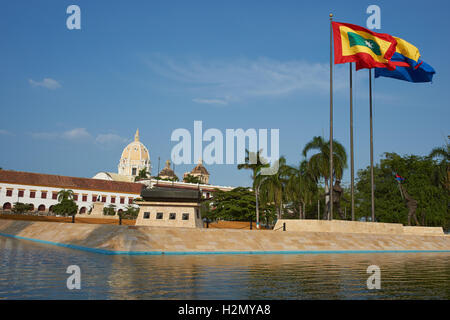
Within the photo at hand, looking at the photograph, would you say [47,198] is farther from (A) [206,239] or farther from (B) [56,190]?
(A) [206,239]

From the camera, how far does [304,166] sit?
44.4m

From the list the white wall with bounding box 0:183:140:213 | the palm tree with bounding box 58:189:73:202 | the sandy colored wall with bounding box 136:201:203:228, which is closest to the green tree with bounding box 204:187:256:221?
the sandy colored wall with bounding box 136:201:203:228

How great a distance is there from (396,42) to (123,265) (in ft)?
79.8

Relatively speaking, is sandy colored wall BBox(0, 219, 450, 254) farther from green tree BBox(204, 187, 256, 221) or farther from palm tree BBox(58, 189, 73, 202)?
palm tree BBox(58, 189, 73, 202)

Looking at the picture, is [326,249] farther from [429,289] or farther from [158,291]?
[158,291]

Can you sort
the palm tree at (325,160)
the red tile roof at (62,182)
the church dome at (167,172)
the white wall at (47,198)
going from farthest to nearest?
the church dome at (167,172) → the red tile roof at (62,182) → the white wall at (47,198) → the palm tree at (325,160)

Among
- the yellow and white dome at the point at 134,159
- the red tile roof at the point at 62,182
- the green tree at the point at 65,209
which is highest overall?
the yellow and white dome at the point at 134,159

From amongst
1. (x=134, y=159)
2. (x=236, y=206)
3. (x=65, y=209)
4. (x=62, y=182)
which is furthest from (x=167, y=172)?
(x=236, y=206)

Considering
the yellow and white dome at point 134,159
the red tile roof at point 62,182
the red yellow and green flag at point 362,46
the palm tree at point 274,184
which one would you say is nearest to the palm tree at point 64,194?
the red tile roof at point 62,182

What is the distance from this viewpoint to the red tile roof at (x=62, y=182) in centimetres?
8344

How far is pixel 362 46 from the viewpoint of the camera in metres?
27.3

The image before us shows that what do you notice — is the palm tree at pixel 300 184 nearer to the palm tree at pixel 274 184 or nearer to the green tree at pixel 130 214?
the palm tree at pixel 274 184

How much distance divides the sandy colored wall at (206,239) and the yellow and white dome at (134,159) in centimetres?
13610

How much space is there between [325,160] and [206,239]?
677 inches
